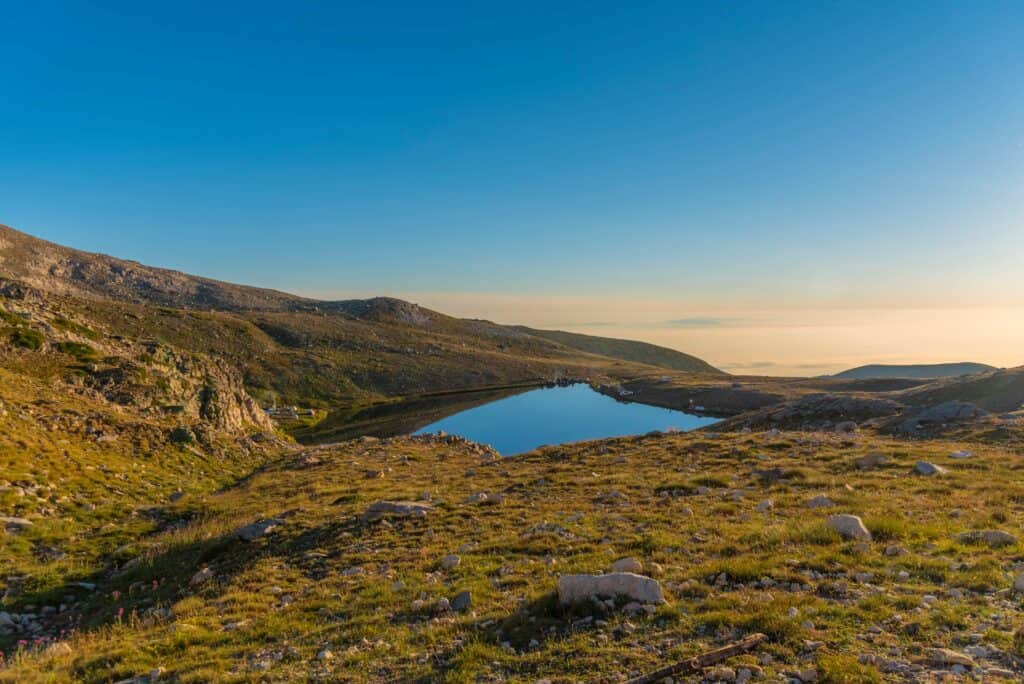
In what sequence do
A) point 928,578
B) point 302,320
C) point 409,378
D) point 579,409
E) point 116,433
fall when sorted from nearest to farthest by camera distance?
point 928,578 → point 116,433 → point 579,409 → point 409,378 → point 302,320

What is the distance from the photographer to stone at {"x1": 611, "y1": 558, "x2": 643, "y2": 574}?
11227 millimetres

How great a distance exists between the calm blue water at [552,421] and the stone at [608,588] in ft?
166

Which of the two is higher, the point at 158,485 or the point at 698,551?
the point at 698,551

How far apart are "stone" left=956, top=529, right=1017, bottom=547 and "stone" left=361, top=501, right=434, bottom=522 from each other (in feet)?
50.7

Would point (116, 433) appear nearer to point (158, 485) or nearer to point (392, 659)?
point (158, 485)

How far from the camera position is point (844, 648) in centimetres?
729

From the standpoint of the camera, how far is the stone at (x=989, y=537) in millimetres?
10945

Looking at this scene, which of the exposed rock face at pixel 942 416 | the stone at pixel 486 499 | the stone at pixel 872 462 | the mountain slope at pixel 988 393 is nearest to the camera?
the stone at pixel 486 499

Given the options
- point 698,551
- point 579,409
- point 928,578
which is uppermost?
point 928,578

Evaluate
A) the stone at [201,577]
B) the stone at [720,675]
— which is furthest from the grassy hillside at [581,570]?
the stone at [720,675]

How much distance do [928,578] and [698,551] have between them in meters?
4.44

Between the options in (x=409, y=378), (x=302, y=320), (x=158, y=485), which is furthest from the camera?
(x=302, y=320)

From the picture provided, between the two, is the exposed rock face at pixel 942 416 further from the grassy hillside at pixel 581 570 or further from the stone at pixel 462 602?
the stone at pixel 462 602

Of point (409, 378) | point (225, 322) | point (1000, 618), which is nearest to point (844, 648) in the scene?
point (1000, 618)
